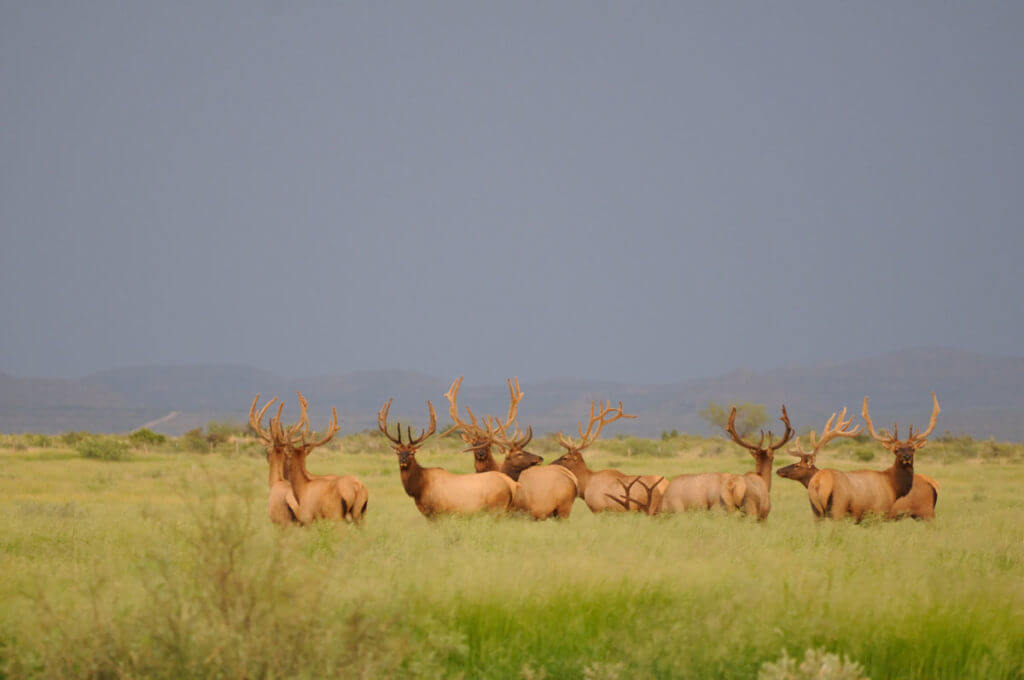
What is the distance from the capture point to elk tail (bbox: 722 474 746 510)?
14.3 meters

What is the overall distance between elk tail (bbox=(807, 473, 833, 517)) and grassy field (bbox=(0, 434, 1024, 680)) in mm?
450

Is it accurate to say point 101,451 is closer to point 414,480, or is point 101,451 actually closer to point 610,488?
point 414,480

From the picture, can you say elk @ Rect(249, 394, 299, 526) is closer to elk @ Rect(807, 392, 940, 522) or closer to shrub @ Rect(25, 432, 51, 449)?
elk @ Rect(807, 392, 940, 522)

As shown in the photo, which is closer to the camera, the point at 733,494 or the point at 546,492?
the point at 733,494

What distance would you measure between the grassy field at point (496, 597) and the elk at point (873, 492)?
54 centimetres

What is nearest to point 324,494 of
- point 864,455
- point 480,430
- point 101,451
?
point 480,430

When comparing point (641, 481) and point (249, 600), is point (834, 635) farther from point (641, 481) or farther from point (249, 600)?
point (641, 481)

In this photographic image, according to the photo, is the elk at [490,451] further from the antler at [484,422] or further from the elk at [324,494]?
the elk at [324,494]

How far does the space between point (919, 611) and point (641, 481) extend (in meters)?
7.55

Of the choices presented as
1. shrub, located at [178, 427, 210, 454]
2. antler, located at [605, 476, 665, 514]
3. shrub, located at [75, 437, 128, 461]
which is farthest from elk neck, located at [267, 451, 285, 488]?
shrub, located at [178, 427, 210, 454]

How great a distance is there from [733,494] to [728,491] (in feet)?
0.29

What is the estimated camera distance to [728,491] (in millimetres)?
14367

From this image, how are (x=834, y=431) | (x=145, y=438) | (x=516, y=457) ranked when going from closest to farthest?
(x=516, y=457) < (x=834, y=431) < (x=145, y=438)

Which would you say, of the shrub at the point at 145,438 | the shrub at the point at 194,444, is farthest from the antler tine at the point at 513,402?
the shrub at the point at 145,438
